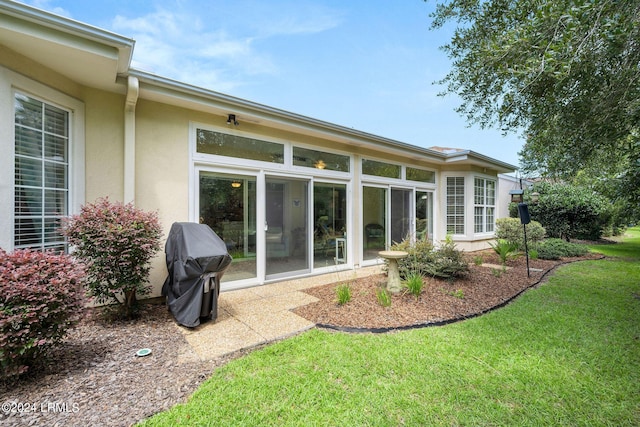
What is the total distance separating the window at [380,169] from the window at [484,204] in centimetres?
393

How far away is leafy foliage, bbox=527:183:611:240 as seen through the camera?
1296 cm

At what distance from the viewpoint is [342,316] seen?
159 inches

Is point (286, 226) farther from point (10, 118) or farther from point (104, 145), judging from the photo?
point (10, 118)

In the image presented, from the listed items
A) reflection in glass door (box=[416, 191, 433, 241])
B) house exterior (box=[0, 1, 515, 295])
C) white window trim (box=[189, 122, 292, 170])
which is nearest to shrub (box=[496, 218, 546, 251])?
reflection in glass door (box=[416, 191, 433, 241])

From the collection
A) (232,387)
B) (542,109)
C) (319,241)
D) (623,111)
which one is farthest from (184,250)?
(623,111)

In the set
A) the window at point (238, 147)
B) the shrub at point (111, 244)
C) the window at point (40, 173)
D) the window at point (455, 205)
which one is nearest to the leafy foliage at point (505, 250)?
the window at point (455, 205)

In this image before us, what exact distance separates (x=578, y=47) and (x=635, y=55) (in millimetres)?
1007

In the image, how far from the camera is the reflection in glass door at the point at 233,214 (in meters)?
5.18

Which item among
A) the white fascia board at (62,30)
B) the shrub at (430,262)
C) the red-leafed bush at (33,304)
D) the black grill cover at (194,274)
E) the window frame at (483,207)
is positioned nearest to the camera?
the red-leafed bush at (33,304)

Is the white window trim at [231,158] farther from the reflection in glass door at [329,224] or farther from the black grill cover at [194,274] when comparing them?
the black grill cover at [194,274]

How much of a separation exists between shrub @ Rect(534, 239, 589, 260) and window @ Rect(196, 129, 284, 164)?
9.19 meters

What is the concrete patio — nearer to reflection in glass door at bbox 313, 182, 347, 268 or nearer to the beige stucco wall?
reflection in glass door at bbox 313, 182, 347, 268

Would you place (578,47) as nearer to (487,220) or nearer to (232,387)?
(232,387)

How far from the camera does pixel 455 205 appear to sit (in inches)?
409
